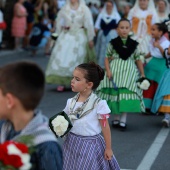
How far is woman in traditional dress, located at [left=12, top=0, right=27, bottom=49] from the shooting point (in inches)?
722

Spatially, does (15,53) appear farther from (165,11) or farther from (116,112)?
(116,112)

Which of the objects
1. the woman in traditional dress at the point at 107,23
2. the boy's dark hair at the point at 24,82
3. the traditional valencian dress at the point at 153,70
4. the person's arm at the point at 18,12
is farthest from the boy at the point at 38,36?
the boy's dark hair at the point at 24,82

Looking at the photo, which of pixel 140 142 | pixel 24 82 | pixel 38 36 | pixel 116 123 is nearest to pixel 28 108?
pixel 24 82

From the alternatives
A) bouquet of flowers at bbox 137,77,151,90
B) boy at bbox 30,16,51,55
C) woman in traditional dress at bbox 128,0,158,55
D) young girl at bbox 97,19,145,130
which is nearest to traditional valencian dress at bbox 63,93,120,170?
young girl at bbox 97,19,145,130

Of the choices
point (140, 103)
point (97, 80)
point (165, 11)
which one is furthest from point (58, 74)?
point (97, 80)

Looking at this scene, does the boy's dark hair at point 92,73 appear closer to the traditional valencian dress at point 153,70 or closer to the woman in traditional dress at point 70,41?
the traditional valencian dress at point 153,70

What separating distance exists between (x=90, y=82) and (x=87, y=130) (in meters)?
0.42

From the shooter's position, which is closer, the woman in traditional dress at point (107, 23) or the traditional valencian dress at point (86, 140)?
the traditional valencian dress at point (86, 140)

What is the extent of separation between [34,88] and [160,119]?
6.82m

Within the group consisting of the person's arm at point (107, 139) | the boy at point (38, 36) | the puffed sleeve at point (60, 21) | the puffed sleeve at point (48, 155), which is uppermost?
the puffed sleeve at point (48, 155)

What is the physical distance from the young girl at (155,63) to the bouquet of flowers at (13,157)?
6381 millimetres

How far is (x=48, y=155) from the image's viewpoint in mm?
3115

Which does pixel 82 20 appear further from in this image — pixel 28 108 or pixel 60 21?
pixel 28 108

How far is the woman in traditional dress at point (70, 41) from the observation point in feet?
39.3
